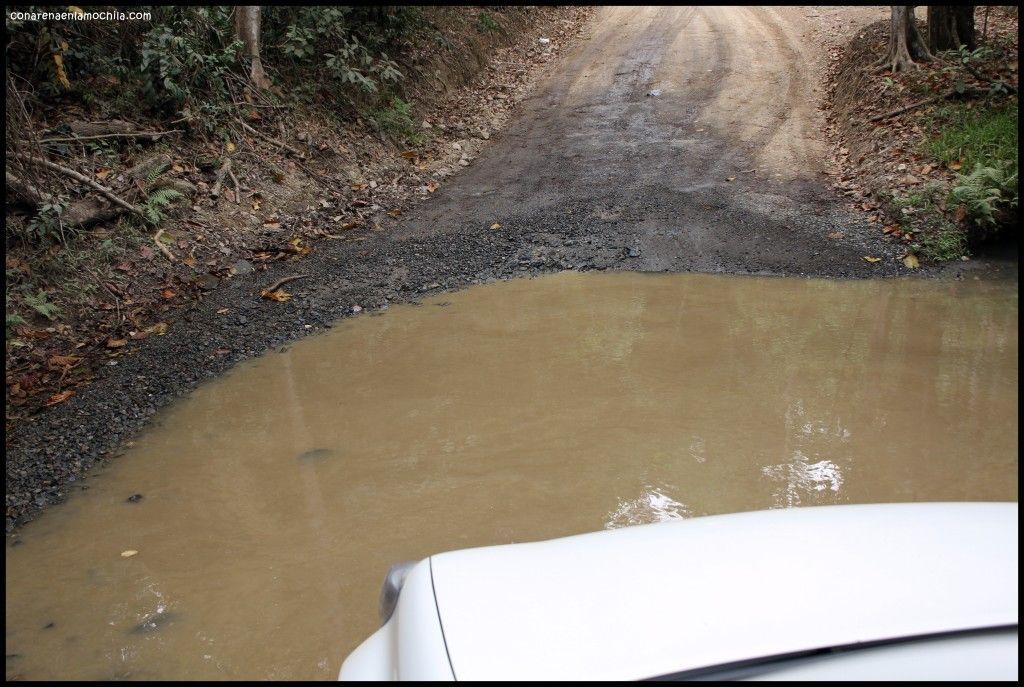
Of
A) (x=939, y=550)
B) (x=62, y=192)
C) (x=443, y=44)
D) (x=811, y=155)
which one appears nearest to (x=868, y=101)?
Answer: (x=811, y=155)

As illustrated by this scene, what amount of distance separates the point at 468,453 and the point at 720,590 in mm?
3828

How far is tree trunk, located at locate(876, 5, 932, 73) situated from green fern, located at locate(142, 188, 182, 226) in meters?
10.8

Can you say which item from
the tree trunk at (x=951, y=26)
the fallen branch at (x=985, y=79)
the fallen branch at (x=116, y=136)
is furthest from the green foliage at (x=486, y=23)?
the fallen branch at (x=985, y=79)

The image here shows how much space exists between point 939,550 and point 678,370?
4736 mm

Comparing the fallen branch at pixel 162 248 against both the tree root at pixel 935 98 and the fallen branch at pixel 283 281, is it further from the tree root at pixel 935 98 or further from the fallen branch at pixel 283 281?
the tree root at pixel 935 98

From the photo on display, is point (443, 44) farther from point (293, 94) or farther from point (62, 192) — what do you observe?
point (62, 192)

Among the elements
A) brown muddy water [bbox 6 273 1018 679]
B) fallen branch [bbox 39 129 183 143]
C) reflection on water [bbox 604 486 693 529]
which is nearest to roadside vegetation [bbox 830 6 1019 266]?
brown muddy water [bbox 6 273 1018 679]

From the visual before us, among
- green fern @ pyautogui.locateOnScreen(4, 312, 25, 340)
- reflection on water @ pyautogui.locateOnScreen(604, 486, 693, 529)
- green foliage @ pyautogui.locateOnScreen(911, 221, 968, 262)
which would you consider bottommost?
green fern @ pyautogui.locateOnScreen(4, 312, 25, 340)

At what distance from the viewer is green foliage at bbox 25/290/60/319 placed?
7238mm

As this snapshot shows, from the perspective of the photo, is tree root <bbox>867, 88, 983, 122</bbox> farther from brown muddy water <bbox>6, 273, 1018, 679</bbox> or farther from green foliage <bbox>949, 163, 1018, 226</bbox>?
brown muddy water <bbox>6, 273, 1018, 679</bbox>

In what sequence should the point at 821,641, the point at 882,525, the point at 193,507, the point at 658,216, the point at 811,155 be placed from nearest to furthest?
the point at 821,641, the point at 882,525, the point at 193,507, the point at 658,216, the point at 811,155

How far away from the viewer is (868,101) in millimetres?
11922

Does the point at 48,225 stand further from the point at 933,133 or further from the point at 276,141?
the point at 933,133

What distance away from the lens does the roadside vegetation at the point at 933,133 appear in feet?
28.8
